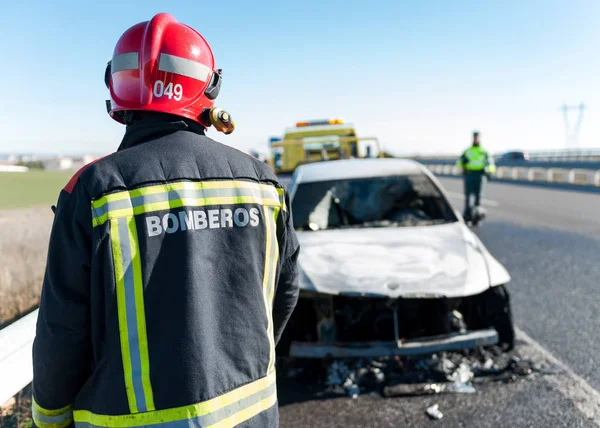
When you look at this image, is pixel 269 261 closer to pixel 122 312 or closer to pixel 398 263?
pixel 122 312

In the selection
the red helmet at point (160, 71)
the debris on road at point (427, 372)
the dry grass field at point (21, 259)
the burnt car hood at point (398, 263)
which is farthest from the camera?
the dry grass field at point (21, 259)

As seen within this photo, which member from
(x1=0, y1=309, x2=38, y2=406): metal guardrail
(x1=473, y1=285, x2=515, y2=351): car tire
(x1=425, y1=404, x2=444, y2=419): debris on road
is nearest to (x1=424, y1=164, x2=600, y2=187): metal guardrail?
(x1=473, y1=285, x2=515, y2=351): car tire

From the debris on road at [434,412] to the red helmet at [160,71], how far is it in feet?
8.38

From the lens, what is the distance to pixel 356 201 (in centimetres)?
581

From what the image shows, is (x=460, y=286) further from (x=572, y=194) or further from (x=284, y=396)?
(x=572, y=194)

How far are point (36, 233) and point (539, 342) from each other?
4.90 m

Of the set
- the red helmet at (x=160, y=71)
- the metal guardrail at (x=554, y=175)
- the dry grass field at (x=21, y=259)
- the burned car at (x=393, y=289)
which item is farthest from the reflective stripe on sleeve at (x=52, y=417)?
the metal guardrail at (x=554, y=175)

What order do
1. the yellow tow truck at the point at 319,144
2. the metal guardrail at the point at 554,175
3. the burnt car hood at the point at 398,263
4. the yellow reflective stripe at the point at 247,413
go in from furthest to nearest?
1. the metal guardrail at the point at 554,175
2. the yellow tow truck at the point at 319,144
3. the burnt car hood at the point at 398,263
4. the yellow reflective stripe at the point at 247,413

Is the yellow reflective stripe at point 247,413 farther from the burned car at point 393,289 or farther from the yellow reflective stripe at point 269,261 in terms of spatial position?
the burned car at point 393,289

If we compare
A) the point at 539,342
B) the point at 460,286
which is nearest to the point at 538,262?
→ the point at 539,342

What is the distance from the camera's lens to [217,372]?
169 cm

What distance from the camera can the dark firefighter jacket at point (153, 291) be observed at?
1561mm

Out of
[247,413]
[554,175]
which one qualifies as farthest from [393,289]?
[554,175]

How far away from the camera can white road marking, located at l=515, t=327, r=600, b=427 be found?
3.55m
